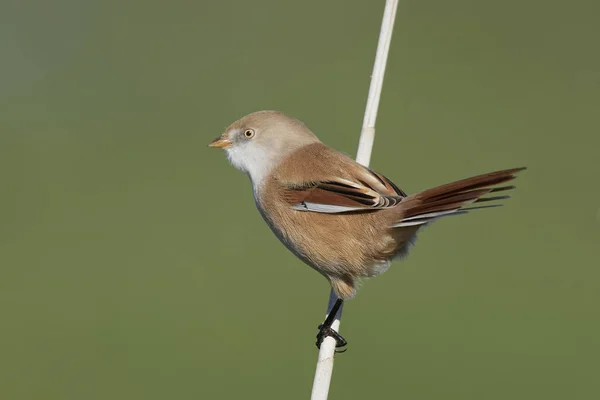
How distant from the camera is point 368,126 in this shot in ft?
12.8

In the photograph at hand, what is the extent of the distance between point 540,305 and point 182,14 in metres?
6.68

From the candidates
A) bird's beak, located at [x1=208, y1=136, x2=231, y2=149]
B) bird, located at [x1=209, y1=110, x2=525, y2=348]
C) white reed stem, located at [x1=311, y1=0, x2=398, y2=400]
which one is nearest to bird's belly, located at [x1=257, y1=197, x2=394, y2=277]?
bird, located at [x1=209, y1=110, x2=525, y2=348]

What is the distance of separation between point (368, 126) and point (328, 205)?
50 centimetres

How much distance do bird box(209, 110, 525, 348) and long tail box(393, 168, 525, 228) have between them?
0.03 feet

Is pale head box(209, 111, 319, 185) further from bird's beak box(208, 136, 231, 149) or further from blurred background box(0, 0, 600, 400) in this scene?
blurred background box(0, 0, 600, 400)

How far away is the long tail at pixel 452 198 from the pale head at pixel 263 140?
32.5 inches

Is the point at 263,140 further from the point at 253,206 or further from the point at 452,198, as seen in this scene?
the point at 253,206

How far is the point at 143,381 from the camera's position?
18.3ft

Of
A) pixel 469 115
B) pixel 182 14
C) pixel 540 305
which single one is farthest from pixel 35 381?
Result: pixel 182 14

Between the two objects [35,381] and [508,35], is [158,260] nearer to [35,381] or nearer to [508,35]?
[35,381]

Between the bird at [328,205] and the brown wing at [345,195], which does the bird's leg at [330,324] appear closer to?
the bird at [328,205]

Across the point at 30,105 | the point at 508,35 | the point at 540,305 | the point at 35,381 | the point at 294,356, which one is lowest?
the point at 35,381

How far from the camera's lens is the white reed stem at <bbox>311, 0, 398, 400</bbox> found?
10.7ft

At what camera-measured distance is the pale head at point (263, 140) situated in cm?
402
